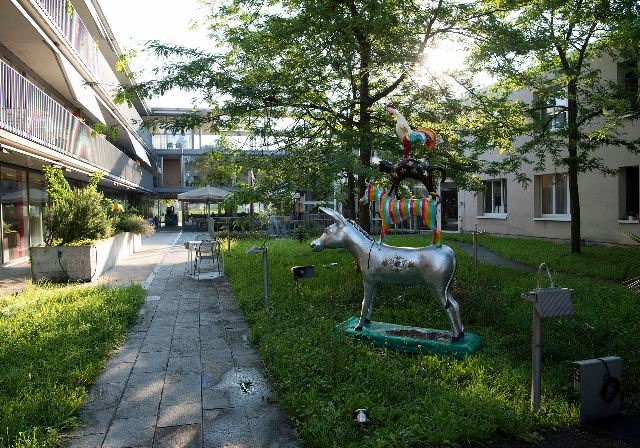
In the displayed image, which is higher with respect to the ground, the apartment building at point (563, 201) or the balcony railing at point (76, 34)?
the balcony railing at point (76, 34)

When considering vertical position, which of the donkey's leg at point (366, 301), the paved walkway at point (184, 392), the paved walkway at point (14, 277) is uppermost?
the donkey's leg at point (366, 301)

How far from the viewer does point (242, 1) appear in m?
9.98

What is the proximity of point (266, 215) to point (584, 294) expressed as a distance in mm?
5955

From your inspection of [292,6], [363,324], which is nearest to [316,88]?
[292,6]

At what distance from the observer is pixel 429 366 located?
4918 mm

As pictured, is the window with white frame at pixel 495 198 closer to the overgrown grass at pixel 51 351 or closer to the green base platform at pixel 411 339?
the green base platform at pixel 411 339

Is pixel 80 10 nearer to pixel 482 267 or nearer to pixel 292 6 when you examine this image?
pixel 292 6

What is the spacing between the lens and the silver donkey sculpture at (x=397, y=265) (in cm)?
546

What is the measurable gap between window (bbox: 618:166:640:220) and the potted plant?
16.1m

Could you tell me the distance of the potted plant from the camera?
1039cm

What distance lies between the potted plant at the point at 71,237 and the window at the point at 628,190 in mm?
16081

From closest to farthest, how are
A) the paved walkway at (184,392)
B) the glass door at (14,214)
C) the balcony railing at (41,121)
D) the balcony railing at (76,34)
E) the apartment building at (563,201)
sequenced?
1. the paved walkway at (184,392)
2. the balcony railing at (41,121)
3. the balcony railing at (76,34)
4. the glass door at (14,214)
5. the apartment building at (563,201)

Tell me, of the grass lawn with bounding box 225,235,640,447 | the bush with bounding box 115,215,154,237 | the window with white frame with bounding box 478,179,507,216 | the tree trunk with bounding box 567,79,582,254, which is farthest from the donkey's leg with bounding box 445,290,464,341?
the window with white frame with bounding box 478,179,507,216

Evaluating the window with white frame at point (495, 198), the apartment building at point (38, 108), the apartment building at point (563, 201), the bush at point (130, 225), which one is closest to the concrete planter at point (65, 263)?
the apartment building at point (38, 108)
